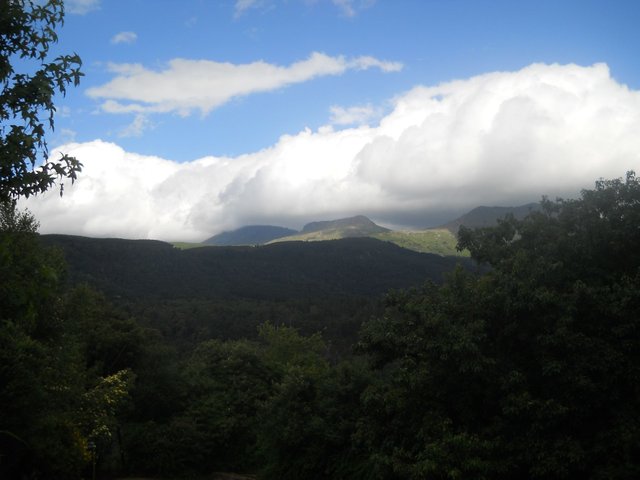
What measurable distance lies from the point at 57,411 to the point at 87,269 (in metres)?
147

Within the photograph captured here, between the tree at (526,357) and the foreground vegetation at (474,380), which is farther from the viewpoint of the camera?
the foreground vegetation at (474,380)

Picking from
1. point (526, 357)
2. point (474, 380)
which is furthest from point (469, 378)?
point (526, 357)

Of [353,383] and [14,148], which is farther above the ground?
[14,148]

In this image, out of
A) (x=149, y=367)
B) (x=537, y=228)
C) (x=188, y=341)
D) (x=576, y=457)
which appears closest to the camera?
(x=576, y=457)

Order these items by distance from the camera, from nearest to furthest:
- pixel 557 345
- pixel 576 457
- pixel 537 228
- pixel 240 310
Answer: pixel 576 457 → pixel 557 345 → pixel 537 228 → pixel 240 310

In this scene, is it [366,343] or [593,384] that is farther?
[366,343]

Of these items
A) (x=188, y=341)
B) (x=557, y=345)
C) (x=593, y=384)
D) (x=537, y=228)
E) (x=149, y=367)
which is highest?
(x=537, y=228)

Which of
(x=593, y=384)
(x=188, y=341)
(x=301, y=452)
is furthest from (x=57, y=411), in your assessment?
(x=188, y=341)

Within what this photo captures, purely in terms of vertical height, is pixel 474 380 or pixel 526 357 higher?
pixel 526 357

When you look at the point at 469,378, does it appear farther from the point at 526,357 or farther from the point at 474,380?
the point at 526,357

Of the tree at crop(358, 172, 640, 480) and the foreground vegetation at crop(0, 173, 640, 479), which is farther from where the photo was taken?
the foreground vegetation at crop(0, 173, 640, 479)

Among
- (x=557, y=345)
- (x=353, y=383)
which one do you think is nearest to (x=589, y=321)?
(x=557, y=345)

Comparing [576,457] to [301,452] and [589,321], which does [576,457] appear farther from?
[301,452]

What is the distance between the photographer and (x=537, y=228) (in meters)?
18.0
